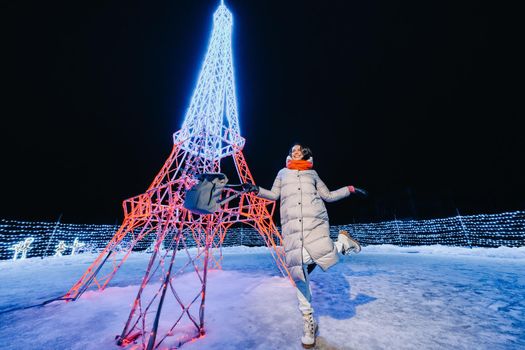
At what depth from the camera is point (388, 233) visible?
1590 centimetres

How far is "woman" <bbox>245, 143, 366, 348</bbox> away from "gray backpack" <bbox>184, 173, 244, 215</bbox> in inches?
13.6

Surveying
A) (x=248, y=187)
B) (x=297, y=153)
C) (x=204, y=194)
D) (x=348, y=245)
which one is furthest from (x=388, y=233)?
(x=204, y=194)

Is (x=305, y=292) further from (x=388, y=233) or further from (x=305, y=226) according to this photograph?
(x=388, y=233)

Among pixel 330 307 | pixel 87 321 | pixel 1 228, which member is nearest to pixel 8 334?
pixel 87 321

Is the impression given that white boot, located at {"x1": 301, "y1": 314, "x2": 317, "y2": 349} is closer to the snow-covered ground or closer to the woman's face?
the snow-covered ground

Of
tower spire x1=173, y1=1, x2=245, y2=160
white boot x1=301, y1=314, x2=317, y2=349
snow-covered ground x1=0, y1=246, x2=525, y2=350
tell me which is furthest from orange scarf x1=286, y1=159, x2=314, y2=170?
tower spire x1=173, y1=1, x2=245, y2=160

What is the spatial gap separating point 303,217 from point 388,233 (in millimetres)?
16742

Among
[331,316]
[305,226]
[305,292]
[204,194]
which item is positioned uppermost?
[204,194]

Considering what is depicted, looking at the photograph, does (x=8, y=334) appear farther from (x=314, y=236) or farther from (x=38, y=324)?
(x=314, y=236)

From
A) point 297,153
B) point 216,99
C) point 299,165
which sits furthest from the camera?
point 216,99

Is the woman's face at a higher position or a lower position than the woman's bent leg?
higher

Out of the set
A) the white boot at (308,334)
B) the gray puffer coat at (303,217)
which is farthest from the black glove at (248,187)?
the white boot at (308,334)

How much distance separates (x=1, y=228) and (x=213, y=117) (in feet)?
41.1

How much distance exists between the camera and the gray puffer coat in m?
2.17
